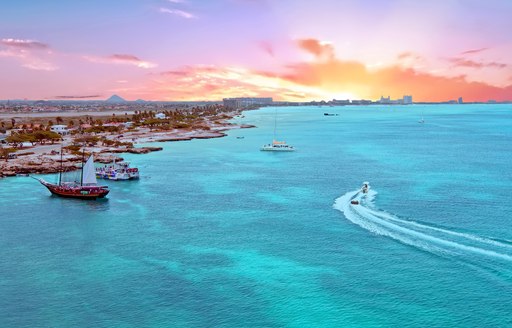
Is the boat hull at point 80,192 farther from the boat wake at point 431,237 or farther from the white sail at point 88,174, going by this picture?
the boat wake at point 431,237

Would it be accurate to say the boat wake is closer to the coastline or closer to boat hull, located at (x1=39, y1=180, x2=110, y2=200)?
boat hull, located at (x1=39, y1=180, x2=110, y2=200)

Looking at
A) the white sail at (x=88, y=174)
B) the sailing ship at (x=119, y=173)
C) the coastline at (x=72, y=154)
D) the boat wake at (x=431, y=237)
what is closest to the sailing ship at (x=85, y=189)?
the white sail at (x=88, y=174)

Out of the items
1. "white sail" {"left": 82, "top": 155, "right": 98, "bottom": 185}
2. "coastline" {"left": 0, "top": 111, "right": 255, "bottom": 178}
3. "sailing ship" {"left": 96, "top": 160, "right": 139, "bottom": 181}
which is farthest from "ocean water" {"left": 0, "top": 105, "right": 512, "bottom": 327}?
"coastline" {"left": 0, "top": 111, "right": 255, "bottom": 178}

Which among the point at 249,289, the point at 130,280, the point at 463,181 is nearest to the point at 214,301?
the point at 249,289

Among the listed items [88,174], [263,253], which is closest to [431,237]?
[263,253]

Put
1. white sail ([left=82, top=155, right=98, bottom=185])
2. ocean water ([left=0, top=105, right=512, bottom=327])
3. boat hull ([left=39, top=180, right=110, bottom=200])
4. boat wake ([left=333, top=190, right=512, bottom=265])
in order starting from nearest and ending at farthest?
ocean water ([left=0, top=105, right=512, bottom=327]), boat wake ([left=333, top=190, right=512, bottom=265]), boat hull ([left=39, top=180, right=110, bottom=200]), white sail ([left=82, top=155, right=98, bottom=185])
